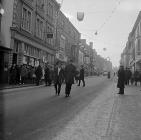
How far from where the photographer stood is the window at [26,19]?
2696 cm

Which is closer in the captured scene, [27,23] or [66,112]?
[66,112]

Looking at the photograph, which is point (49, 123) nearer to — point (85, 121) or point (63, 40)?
point (85, 121)

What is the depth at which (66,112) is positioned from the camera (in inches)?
324

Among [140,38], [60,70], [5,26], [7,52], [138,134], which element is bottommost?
[138,134]

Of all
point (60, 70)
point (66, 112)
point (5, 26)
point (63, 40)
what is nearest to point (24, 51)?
point (5, 26)

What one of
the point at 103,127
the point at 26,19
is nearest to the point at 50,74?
the point at 26,19

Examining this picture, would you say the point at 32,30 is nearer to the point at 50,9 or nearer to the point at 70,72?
the point at 50,9

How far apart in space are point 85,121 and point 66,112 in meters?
1.44

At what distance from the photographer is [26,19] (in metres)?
27.8

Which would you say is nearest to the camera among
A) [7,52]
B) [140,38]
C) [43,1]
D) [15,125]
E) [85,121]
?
[15,125]

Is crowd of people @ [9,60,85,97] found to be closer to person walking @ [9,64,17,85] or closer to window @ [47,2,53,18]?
person walking @ [9,64,17,85]

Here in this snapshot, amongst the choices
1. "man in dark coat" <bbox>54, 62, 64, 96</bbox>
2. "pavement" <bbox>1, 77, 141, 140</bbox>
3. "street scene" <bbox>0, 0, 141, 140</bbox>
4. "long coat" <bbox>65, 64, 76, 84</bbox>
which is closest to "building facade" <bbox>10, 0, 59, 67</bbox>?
"street scene" <bbox>0, 0, 141, 140</bbox>

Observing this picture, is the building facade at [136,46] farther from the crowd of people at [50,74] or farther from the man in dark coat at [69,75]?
the man in dark coat at [69,75]

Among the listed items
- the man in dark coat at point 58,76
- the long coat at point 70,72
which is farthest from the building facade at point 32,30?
the long coat at point 70,72
